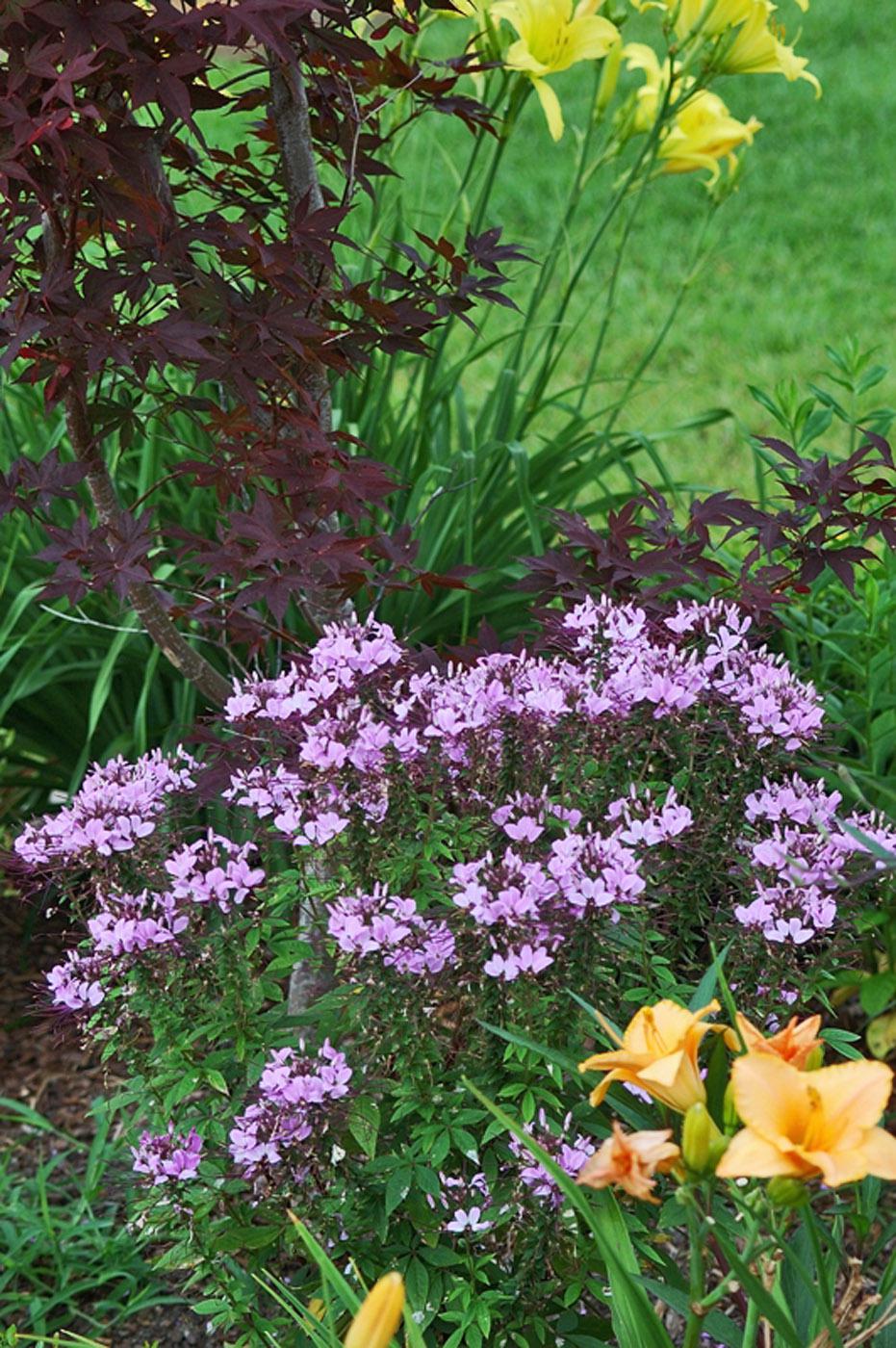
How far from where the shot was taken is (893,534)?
6.44 feet

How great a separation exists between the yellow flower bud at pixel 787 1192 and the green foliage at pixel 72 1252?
45.0 inches

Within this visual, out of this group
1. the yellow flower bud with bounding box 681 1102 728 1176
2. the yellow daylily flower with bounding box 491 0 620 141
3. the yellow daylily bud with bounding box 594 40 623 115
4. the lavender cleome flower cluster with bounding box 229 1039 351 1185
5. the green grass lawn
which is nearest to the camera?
the yellow flower bud with bounding box 681 1102 728 1176

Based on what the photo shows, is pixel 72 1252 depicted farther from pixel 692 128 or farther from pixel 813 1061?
pixel 692 128

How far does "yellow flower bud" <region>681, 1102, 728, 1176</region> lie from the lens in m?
0.99

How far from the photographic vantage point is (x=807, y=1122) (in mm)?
963

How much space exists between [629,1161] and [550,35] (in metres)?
1.95

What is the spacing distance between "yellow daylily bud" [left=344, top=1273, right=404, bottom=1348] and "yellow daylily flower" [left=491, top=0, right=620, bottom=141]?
1.84 m

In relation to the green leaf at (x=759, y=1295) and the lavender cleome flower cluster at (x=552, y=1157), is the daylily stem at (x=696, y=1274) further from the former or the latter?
the lavender cleome flower cluster at (x=552, y=1157)

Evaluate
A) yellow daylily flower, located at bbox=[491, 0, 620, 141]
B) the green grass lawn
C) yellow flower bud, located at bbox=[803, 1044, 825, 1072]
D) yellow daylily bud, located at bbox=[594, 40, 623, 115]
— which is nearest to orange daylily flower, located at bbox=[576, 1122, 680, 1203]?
yellow flower bud, located at bbox=[803, 1044, 825, 1072]

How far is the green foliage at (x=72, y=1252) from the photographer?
1.99 m

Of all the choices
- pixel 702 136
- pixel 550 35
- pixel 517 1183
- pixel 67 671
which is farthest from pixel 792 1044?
pixel 702 136

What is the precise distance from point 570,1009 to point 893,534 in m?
0.82

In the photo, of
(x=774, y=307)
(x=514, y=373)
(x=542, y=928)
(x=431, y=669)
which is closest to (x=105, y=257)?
(x=431, y=669)

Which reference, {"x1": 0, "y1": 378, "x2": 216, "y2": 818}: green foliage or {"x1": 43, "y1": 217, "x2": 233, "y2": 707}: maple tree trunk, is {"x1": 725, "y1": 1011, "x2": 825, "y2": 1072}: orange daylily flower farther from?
{"x1": 0, "y1": 378, "x2": 216, "y2": 818}: green foliage
